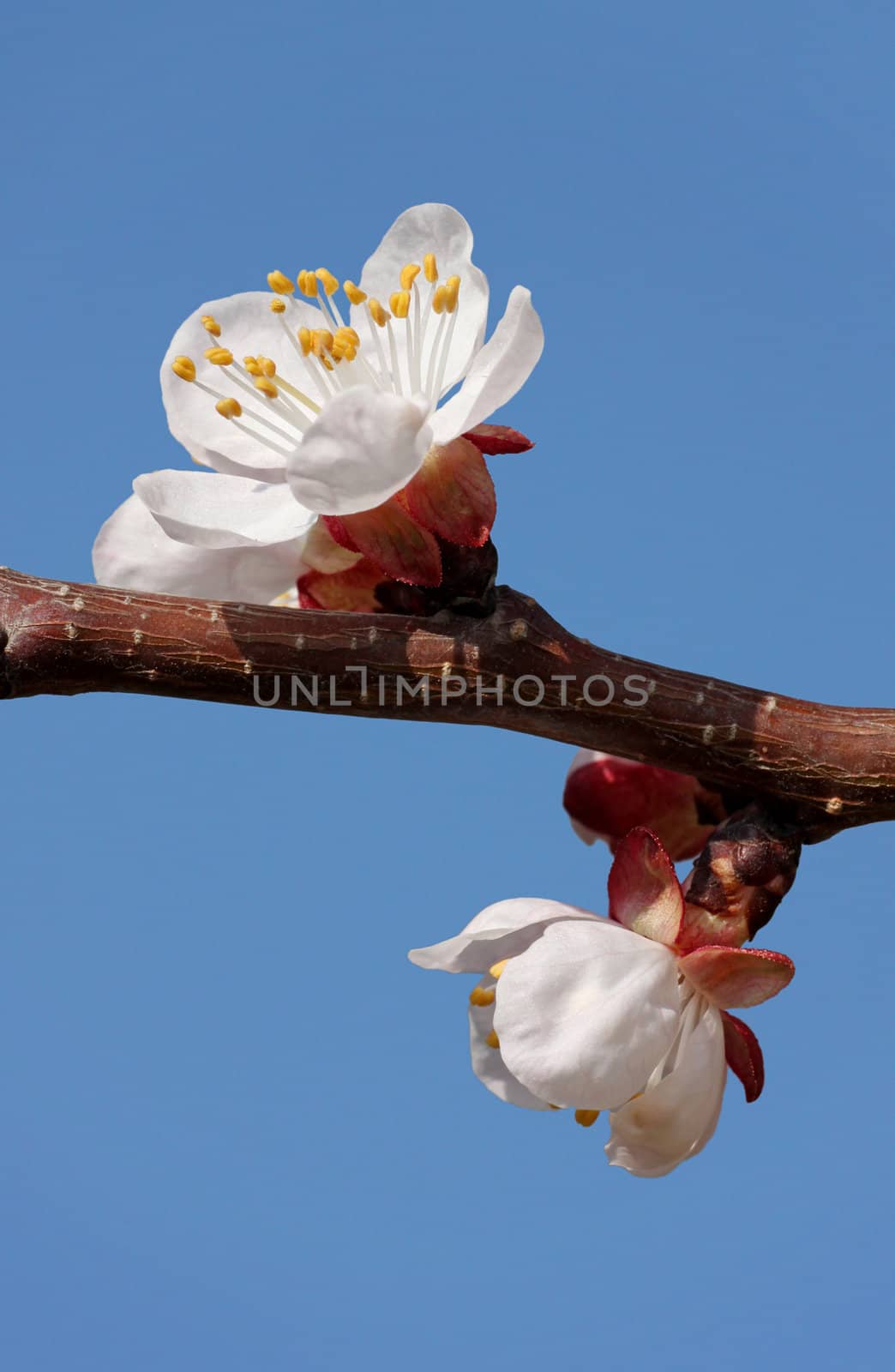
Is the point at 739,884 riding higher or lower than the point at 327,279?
lower

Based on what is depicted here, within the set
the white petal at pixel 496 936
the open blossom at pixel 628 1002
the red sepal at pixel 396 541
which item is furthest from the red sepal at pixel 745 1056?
the red sepal at pixel 396 541

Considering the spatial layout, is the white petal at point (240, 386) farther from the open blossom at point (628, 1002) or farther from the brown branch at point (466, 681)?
the open blossom at point (628, 1002)

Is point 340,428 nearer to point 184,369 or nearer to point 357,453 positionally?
point 357,453

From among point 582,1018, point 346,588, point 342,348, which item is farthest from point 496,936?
point 342,348

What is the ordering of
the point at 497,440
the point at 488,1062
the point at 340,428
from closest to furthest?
the point at 340,428, the point at 497,440, the point at 488,1062

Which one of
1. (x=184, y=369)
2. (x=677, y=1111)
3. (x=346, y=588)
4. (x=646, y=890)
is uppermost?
(x=184, y=369)

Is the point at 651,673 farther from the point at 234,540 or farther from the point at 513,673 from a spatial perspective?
the point at 234,540
